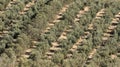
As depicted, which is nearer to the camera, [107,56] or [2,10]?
[107,56]

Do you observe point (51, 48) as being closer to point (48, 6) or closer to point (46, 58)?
point (46, 58)

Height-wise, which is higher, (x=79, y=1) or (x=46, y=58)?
(x=79, y=1)

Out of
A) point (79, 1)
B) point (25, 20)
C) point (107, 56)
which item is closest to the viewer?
point (107, 56)

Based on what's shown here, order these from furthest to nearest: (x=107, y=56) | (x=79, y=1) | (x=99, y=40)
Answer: (x=79, y=1), (x=99, y=40), (x=107, y=56)

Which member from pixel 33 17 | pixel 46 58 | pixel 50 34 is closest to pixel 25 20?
pixel 33 17

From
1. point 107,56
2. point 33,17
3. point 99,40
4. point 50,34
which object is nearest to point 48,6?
point 33,17

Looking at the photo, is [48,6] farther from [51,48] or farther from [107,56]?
[107,56]

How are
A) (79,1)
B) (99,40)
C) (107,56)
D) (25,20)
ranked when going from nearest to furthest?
(107,56), (99,40), (25,20), (79,1)

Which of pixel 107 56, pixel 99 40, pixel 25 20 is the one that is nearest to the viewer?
pixel 107 56

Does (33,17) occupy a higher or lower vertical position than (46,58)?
higher

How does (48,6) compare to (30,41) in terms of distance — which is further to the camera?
(48,6)
